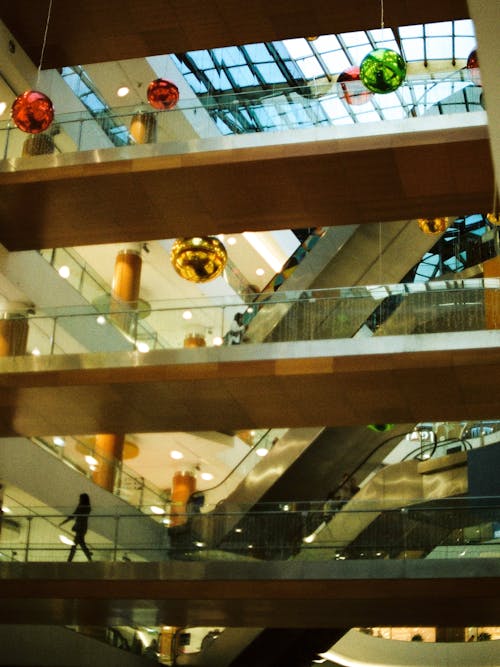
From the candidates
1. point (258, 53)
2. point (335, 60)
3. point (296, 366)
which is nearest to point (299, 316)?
point (296, 366)

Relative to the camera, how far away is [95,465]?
21672 millimetres

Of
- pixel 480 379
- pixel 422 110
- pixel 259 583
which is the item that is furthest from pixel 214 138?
pixel 259 583

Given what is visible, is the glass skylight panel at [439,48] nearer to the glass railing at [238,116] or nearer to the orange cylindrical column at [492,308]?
the glass railing at [238,116]

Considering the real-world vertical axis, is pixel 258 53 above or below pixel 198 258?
above

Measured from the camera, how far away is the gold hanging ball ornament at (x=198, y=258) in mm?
13766

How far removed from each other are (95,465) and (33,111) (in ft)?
33.7

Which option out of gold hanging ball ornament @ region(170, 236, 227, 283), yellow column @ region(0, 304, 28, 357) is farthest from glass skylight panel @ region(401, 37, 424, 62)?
gold hanging ball ornament @ region(170, 236, 227, 283)

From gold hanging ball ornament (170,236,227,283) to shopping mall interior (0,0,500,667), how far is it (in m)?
0.03

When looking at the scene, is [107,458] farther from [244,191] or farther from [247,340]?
[244,191]

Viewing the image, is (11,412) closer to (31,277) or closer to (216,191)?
(31,277)

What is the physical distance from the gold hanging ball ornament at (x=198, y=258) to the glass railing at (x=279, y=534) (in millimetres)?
3797

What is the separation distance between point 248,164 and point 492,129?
37.2 feet

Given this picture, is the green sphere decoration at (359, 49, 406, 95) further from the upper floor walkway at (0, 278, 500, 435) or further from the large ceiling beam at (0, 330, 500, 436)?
the large ceiling beam at (0, 330, 500, 436)

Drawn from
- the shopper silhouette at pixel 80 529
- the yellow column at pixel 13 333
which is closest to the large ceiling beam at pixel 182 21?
the yellow column at pixel 13 333
